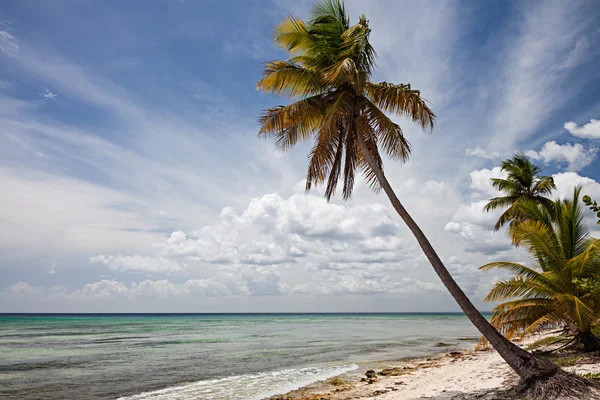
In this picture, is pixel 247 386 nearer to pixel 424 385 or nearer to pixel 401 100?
pixel 424 385

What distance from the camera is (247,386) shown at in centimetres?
1330

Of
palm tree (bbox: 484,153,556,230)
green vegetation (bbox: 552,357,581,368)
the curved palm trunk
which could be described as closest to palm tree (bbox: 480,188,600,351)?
green vegetation (bbox: 552,357,581,368)

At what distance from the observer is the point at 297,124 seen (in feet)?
35.8

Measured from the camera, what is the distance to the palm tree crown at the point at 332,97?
991 cm

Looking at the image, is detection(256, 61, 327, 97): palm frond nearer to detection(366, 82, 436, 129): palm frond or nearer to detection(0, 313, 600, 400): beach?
detection(366, 82, 436, 129): palm frond

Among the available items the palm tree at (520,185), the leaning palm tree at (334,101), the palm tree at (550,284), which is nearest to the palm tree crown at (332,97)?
the leaning palm tree at (334,101)

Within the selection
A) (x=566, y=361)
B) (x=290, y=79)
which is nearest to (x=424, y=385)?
(x=566, y=361)

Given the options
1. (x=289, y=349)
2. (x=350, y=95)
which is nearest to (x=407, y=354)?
(x=289, y=349)

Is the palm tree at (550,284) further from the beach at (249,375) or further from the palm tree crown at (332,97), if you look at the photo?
the palm tree crown at (332,97)

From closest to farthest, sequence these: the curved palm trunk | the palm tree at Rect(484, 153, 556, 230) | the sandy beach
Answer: the curved palm trunk → the sandy beach → the palm tree at Rect(484, 153, 556, 230)

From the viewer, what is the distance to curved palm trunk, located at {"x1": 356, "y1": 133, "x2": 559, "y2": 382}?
7219mm

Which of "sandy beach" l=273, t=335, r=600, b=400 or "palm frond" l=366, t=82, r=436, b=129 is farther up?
"palm frond" l=366, t=82, r=436, b=129

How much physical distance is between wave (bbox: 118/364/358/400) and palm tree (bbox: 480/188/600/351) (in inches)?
281

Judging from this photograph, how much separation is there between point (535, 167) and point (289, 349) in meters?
19.1
